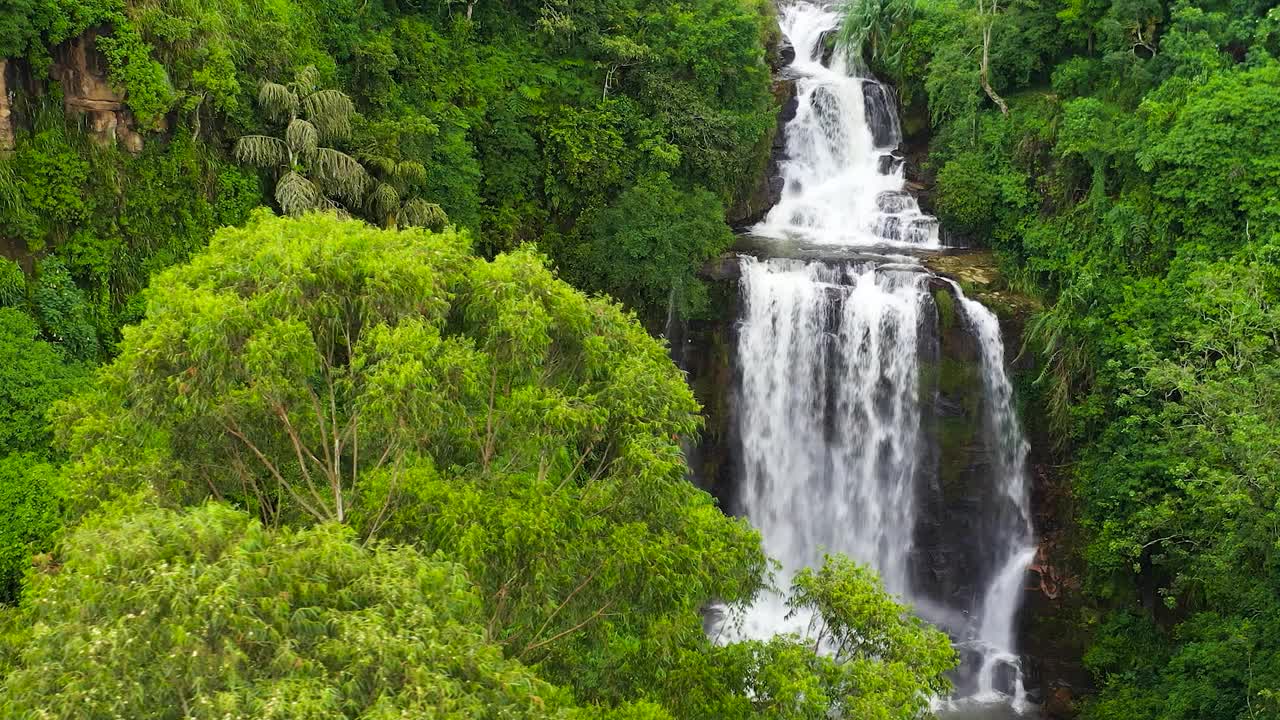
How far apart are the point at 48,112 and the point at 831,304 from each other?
663 inches

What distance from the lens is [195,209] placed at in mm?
18047

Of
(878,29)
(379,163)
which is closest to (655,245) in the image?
(379,163)

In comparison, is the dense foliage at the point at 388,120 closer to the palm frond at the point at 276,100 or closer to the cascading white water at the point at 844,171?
the palm frond at the point at 276,100

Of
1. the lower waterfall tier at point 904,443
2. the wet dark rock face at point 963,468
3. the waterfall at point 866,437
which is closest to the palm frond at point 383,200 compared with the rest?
the waterfall at point 866,437

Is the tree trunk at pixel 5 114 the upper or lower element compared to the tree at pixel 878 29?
lower

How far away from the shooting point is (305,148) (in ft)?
60.5

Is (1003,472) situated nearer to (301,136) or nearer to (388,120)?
(388,120)

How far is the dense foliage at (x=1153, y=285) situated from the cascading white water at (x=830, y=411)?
3710 mm

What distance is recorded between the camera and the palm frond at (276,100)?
18156 mm

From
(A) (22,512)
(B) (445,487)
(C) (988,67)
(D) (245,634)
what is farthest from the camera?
(C) (988,67)

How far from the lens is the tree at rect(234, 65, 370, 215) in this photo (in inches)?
715

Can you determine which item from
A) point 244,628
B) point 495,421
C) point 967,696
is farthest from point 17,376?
point 967,696

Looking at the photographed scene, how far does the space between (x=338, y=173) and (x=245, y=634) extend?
46.9 feet

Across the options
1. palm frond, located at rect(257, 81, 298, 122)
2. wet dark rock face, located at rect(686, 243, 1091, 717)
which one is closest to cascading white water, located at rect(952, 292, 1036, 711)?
wet dark rock face, located at rect(686, 243, 1091, 717)
